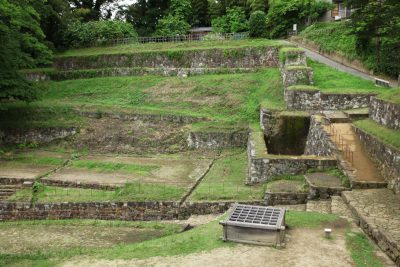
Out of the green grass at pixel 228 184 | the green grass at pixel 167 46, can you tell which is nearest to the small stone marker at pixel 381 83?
the green grass at pixel 228 184

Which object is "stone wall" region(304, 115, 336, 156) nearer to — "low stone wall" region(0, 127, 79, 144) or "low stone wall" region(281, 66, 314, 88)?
"low stone wall" region(281, 66, 314, 88)

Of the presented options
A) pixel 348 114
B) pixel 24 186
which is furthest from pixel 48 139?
pixel 348 114

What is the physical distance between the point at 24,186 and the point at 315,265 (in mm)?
12762

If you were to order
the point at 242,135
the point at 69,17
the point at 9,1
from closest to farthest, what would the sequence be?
the point at 242,135 < the point at 9,1 < the point at 69,17

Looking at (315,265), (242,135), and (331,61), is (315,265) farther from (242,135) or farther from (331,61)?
(331,61)

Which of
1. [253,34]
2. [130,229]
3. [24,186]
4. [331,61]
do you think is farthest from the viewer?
[253,34]

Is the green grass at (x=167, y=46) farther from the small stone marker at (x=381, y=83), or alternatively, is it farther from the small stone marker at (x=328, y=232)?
the small stone marker at (x=328, y=232)

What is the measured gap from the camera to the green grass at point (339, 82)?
21.5 metres

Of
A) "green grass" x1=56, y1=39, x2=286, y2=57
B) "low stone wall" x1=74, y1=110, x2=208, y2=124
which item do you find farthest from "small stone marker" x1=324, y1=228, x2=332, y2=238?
"green grass" x1=56, y1=39, x2=286, y2=57

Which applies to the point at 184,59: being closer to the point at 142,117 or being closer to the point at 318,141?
the point at 142,117

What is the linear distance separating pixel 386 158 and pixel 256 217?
519 centimetres

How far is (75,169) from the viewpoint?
2009cm

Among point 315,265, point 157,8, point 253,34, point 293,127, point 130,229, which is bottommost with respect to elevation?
point 130,229

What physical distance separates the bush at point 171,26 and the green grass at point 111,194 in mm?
26275
